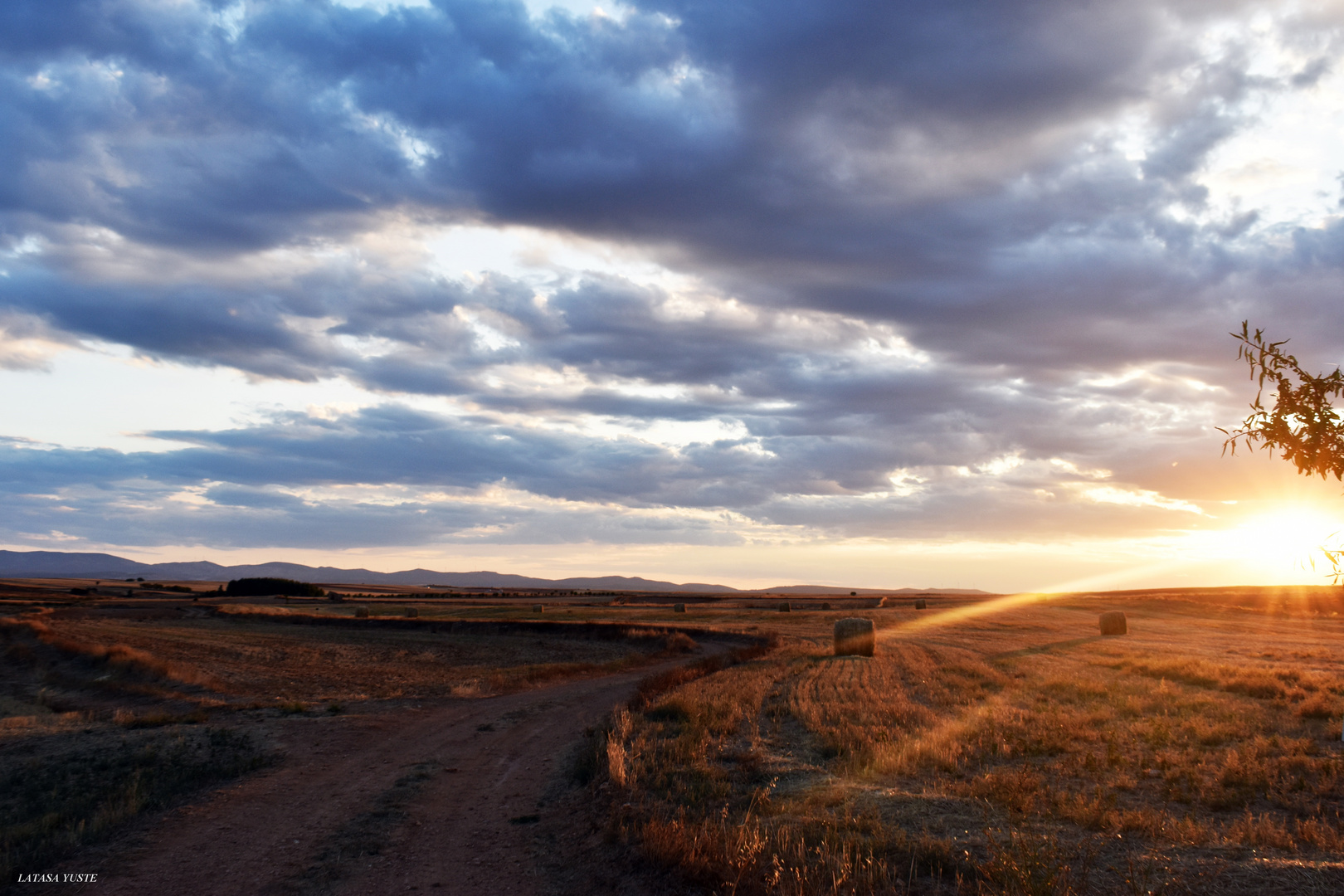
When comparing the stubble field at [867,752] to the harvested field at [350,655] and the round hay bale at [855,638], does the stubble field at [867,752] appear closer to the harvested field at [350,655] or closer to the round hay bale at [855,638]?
the harvested field at [350,655]

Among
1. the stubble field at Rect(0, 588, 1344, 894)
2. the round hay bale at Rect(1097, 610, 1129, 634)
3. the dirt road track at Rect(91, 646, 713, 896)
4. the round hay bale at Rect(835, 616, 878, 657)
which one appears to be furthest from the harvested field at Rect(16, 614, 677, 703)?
the round hay bale at Rect(1097, 610, 1129, 634)

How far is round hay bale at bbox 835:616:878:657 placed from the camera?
116 feet

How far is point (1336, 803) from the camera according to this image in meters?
11.6

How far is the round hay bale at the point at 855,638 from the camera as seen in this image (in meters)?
35.3

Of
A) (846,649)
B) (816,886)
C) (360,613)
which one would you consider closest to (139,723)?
(816,886)

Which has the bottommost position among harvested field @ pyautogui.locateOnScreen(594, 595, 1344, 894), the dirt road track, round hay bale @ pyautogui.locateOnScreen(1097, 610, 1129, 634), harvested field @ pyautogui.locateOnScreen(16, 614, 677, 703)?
harvested field @ pyautogui.locateOnScreen(16, 614, 677, 703)

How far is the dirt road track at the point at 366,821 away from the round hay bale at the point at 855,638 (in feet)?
62.7

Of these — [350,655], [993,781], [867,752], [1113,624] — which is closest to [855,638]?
[867,752]

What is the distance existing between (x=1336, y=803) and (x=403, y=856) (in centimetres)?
1336

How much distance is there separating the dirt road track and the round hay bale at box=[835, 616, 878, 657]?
1911 centimetres

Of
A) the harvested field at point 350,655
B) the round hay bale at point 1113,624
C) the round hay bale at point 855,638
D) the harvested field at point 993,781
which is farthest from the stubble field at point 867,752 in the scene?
the round hay bale at point 1113,624

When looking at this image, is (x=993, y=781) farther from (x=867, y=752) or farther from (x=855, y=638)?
(x=855, y=638)

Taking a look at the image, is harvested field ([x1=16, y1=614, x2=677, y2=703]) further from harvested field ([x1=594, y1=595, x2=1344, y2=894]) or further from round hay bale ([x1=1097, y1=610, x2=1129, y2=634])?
round hay bale ([x1=1097, y1=610, x2=1129, y2=634])

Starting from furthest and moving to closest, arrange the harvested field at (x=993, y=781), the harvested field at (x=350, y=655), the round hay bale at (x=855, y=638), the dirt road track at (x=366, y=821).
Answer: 1. the round hay bale at (x=855, y=638)
2. the harvested field at (x=350, y=655)
3. the dirt road track at (x=366, y=821)
4. the harvested field at (x=993, y=781)
